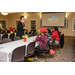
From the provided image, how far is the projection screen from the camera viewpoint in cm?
1118

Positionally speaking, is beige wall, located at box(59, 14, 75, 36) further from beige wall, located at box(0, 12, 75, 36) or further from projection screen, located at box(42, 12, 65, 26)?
projection screen, located at box(42, 12, 65, 26)

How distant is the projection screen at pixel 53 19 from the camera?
11176mm

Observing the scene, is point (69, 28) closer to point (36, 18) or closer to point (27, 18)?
point (36, 18)

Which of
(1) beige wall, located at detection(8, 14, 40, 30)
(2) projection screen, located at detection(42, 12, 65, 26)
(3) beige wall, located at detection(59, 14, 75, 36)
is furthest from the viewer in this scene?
(1) beige wall, located at detection(8, 14, 40, 30)

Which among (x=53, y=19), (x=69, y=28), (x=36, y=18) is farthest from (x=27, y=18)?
(x=69, y=28)

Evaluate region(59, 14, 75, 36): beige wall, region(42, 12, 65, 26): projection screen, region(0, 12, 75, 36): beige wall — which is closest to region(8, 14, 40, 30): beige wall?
region(0, 12, 75, 36): beige wall

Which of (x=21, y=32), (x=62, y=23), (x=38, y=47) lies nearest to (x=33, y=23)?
(x=62, y=23)

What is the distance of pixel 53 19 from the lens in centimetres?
1167

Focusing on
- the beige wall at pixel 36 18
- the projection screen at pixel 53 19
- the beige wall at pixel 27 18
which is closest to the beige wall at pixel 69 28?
the beige wall at pixel 36 18

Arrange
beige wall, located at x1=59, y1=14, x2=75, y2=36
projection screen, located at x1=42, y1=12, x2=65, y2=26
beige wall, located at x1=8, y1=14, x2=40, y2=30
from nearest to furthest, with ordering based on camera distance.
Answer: beige wall, located at x1=59, y1=14, x2=75, y2=36, projection screen, located at x1=42, y1=12, x2=65, y2=26, beige wall, located at x1=8, y1=14, x2=40, y2=30

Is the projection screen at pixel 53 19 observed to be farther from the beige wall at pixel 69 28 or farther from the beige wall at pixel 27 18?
the beige wall at pixel 27 18

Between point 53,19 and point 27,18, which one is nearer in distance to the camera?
point 53,19

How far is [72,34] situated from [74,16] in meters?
2.28

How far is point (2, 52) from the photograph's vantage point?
2059 millimetres
